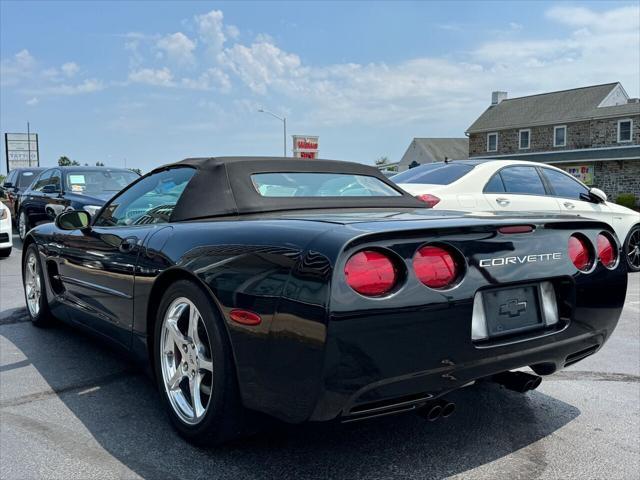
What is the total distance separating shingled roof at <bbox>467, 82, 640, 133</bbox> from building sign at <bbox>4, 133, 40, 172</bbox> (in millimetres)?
35371

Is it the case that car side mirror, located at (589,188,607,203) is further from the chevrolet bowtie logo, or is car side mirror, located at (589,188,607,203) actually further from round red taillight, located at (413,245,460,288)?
round red taillight, located at (413,245,460,288)

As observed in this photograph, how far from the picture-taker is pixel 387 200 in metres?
3.83

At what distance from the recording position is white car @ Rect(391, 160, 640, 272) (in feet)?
22.2

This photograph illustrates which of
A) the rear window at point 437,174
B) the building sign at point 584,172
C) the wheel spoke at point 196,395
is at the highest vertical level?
the building sign at point 584,172

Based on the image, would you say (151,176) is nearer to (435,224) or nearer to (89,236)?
(89,236)

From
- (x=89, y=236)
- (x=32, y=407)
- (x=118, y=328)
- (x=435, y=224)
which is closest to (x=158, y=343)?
(x=118, y=328)

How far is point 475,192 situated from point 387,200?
3.33m

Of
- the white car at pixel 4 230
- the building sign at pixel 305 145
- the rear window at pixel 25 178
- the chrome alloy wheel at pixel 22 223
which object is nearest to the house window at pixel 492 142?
the building sign at pixel 305 145

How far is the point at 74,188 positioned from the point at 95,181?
37cm

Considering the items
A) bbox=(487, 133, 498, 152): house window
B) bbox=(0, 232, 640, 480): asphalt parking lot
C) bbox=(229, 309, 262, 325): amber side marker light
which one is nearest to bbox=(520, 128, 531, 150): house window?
bbox=(487, 133, 498, 152): house window

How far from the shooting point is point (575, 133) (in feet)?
129

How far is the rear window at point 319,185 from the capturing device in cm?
347

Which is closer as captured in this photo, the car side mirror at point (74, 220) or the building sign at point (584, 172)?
the car side mirror at point (74, 220)

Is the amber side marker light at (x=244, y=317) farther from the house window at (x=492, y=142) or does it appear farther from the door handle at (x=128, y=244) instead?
the house window at (x=492, y=142)
